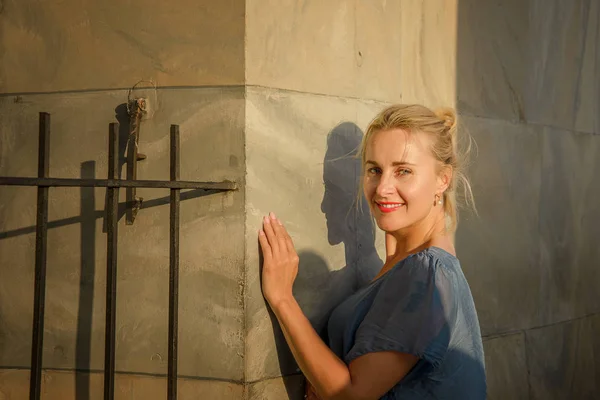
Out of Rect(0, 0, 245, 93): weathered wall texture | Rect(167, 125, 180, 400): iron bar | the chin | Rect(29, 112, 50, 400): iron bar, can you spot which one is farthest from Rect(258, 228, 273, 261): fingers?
Rect(29, 112, 50, 400): iron bar

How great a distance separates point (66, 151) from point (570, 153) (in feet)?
9.13

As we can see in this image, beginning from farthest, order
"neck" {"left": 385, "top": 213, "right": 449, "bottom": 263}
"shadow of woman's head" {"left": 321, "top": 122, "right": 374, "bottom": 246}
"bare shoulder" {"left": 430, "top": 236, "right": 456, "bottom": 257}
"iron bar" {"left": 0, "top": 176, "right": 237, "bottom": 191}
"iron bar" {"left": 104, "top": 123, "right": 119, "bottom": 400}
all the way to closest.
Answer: "shadow of woman's head" {"left": 321, "top": 122, "right": 374, "bottom": 246} < "neck" {"left": 385, "top": 213, "right": 449, "bottom": 263} < "bare shoulder" {"left": 430, "top": 236, "right": 456, "bottom": 257} < "iron bar" {"left": 104, "top": 123, "right": 119, "bottom": 400} < "iron bar" {"left": 0, "top": 176, "right": 237, "bottom": 191}

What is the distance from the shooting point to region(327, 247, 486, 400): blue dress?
89.1 inches

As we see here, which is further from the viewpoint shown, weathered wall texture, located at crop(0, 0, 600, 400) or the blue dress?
weathered wall texture, located at crop(0, 0, 600, 400)

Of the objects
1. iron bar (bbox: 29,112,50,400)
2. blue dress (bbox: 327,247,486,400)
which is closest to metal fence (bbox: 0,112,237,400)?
iron bar (bbox: 29,112,50,400)

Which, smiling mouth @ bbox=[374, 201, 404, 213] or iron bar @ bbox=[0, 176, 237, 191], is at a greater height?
iron bar @ bbox=[0, 176, 237, 191]

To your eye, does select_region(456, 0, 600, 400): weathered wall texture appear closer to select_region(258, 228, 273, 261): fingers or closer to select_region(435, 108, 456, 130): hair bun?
select_region(435, 108, 456, 130): hair bun

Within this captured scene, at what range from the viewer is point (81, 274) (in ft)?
8.89

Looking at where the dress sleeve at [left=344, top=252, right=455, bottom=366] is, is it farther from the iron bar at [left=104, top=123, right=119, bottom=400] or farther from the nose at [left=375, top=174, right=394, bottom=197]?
the iron bar at [left=104, top=123, right=119, bottom=400]

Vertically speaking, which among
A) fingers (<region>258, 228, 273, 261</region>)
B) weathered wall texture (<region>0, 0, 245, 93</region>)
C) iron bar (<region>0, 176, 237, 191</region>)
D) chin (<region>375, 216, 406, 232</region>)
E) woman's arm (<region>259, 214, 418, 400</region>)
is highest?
weathered wall texture (<region>0, 0, 245, 93</region>)

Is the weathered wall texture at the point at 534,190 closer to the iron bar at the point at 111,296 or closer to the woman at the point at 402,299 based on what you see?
the woman at the point at 402,299

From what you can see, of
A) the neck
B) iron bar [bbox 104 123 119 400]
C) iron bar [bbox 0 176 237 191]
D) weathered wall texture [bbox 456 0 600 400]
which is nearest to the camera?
iron bar [bbox 0 176 237 191]

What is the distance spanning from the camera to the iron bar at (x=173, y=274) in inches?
97.7

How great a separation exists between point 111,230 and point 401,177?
98 centimetres
